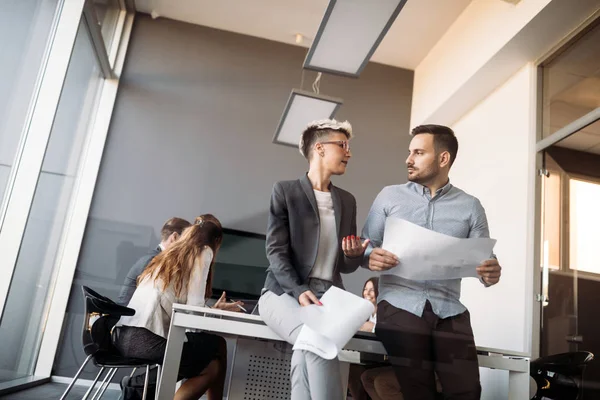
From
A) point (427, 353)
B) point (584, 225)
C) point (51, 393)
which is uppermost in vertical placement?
point (584, 225)

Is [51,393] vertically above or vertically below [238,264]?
below

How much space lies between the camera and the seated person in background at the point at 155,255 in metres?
2.49

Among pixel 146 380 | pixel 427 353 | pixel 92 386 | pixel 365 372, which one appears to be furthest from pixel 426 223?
pixel 92 386

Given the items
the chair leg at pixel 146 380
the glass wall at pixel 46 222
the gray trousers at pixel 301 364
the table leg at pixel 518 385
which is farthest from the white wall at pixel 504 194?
the glass wall at pixel 46 222

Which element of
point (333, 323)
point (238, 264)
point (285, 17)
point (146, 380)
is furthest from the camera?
point (285, 17)

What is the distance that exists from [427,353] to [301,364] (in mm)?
407

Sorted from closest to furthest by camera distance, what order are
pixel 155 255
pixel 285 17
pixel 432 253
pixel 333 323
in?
pixel 333 323 → pixel 432 253 → pixel 155 255 → pixel 285 17

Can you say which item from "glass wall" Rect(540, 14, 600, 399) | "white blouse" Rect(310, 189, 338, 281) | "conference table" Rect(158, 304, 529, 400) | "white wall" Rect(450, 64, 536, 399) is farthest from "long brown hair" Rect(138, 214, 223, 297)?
"glass wall" Rect(540, 14, 600, 399)

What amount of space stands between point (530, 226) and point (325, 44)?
4.77 ft

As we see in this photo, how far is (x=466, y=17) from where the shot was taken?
11.0ft

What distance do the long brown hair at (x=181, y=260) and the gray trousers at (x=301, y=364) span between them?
0.83 metres

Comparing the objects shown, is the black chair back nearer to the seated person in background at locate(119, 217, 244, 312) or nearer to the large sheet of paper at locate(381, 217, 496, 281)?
the seated person in background at locate(119, 217, 244, 312)

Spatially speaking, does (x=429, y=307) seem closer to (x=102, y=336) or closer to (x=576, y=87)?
(x=102, y=336)

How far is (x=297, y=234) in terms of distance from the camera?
1684mm
